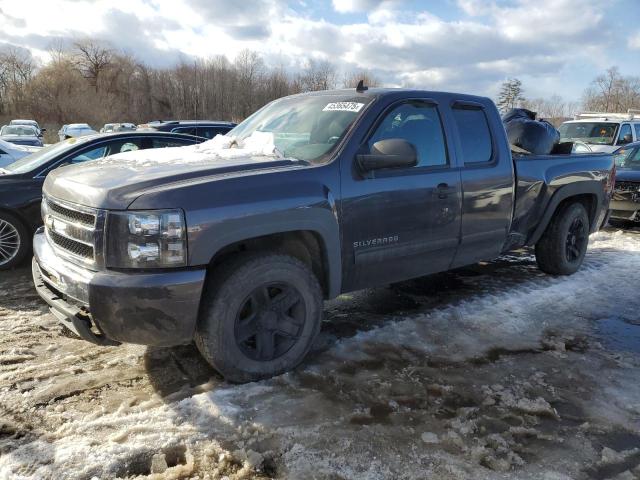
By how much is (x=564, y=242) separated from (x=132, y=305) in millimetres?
4827

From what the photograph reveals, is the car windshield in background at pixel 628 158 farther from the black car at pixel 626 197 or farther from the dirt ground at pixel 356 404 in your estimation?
the dirt ground at pixel 356 404

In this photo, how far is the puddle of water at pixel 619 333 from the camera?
4055 millimetres

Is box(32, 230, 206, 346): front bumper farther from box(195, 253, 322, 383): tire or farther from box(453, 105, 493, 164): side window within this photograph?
box(453, 105, 493, 164): side window

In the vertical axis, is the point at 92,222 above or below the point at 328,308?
above

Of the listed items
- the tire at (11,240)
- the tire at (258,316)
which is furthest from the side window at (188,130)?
the tire at (258,316)

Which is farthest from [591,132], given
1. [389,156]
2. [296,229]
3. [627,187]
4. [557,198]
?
[296,229]

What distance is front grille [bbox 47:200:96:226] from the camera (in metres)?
2.84

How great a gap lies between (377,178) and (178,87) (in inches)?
2744

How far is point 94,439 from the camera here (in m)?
2.63

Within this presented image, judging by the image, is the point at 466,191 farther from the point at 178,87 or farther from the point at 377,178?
the point at 178,87

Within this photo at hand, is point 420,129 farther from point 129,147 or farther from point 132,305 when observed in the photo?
point 129,147

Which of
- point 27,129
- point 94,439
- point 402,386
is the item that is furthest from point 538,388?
point 27,129

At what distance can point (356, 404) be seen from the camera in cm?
305

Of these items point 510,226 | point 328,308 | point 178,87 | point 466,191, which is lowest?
point 328,308
